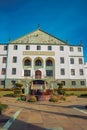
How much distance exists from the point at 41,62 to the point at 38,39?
7.99m

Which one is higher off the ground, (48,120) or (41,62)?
(41,62)

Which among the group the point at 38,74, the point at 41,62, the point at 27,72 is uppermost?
the point at 41,62

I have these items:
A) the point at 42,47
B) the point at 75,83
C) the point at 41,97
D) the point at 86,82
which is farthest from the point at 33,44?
the point at 41,97

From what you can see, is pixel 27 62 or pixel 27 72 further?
pixel 27 62

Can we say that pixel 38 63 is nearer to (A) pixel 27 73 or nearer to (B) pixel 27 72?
(B) pixel 27 72

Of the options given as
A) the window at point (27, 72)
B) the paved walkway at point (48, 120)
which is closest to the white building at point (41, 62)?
the window at point (27, 72)

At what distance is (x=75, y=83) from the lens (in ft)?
149

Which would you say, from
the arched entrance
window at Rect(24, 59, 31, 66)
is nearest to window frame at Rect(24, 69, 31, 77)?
window at Rect(24, 59, 31, 66)

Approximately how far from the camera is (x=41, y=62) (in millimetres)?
46188

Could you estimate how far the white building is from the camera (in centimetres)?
4484

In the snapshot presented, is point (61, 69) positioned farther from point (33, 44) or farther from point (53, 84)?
point (33, 44)

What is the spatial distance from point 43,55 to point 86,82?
53.6 ft

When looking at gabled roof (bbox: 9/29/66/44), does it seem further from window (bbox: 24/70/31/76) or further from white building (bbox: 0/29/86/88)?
window (bbox: 24/70/31/76)

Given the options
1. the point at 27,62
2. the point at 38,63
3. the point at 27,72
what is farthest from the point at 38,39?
the point at 27,72
